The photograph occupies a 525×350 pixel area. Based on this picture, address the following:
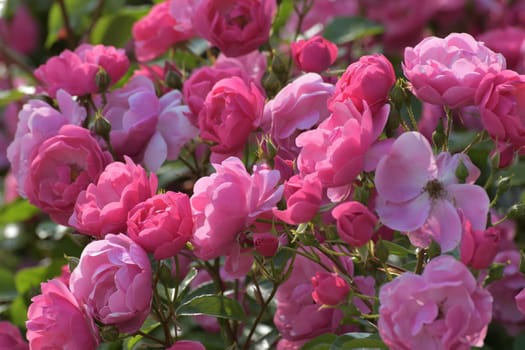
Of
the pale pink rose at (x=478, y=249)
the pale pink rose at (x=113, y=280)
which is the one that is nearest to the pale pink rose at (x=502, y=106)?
the pale pink rose at (x=478, y=249)

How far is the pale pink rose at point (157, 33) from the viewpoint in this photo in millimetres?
1481

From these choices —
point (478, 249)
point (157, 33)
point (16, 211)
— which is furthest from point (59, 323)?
point (16, 211)

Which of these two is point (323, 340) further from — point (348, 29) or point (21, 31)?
point (21, 31)

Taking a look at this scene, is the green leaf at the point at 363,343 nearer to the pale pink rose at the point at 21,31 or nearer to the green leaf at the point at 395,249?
the green leaf at the point at 395,249

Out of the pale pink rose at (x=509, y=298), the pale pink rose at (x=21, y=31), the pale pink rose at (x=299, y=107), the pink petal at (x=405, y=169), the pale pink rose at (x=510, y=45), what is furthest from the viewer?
the pale pink rose at (x=21, y=31)

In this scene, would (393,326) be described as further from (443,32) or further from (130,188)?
(443,32)

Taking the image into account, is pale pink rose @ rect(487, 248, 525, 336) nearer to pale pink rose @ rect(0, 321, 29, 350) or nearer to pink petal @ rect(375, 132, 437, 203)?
pink petal @ rect(375, 132, 437, 203)

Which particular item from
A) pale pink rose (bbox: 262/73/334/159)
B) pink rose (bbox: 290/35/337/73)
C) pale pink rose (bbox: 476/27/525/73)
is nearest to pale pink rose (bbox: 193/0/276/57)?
pink rose (bbox: 290/35/337/73)

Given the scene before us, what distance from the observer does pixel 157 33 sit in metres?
1.49

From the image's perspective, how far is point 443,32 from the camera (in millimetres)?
2271

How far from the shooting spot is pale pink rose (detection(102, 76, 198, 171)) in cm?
123

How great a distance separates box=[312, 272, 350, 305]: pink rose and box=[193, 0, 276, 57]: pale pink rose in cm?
42

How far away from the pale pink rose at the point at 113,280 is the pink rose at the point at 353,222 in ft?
0.68

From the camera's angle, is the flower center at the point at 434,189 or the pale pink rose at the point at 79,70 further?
the pale pink rose at the point at 79,70
